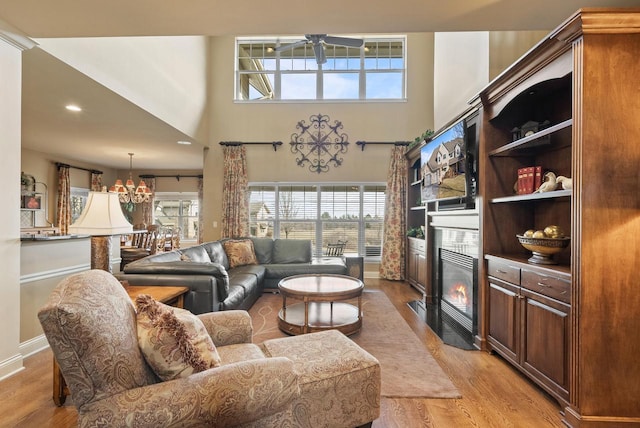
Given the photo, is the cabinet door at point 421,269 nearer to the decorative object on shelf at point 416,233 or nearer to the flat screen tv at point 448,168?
the decorative object on shelf at point 416,233

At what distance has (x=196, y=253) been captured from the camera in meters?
4.20

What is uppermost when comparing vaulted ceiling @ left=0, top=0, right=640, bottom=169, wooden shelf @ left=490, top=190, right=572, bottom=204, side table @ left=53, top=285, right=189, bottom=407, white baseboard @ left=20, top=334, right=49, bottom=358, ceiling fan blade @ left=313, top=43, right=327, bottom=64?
ceiling fan blade @ left=313, top=43, right=327, bottom=64

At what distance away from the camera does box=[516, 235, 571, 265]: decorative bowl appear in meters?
2.26

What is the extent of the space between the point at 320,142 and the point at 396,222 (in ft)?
7.14

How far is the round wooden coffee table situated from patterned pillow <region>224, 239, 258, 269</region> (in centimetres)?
147

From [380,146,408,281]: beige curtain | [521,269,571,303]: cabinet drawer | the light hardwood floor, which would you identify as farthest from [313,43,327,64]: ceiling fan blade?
the light hardwood floor

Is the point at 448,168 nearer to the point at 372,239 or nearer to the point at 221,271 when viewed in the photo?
the point at 221,271

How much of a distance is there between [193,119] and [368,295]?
427 centimetres

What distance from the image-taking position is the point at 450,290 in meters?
4.02

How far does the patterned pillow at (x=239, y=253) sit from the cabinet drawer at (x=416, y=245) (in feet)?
8.85

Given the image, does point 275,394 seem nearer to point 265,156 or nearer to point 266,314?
point 266,314

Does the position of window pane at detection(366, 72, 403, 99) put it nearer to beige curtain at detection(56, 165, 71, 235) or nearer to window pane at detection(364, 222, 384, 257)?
window pane at detection(364, 222, 384, 257)

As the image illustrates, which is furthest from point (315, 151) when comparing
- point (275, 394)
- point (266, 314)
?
point (275, 394)

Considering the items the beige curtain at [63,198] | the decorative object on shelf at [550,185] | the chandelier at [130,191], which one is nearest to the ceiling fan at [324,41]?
the decorative object on shelf at [550,185]
